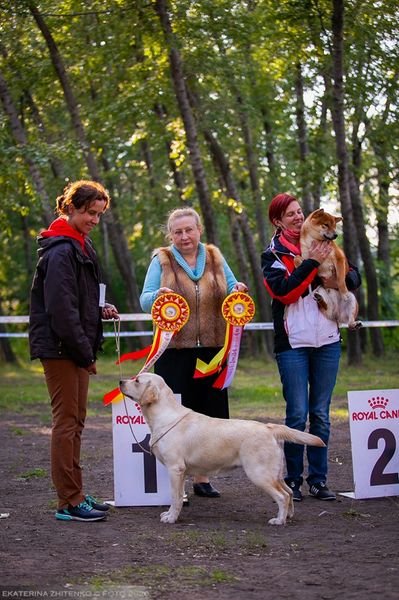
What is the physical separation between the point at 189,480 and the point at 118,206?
66.3 feet

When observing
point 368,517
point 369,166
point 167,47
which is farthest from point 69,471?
point 369,166

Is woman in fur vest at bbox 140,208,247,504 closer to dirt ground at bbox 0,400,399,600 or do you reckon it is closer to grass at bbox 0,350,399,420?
dirt ground at bbox 0,400,399,600

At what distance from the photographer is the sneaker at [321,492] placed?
6.77 metres

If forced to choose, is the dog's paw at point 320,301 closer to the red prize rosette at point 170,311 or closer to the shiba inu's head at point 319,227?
the shiba inu's head at point 319,227

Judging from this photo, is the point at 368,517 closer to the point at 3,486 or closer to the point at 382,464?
the point at 382,464

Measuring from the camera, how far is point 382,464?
679cm

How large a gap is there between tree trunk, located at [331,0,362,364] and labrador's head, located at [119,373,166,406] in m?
10.6

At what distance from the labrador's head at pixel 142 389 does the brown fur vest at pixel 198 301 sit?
2.09 ft

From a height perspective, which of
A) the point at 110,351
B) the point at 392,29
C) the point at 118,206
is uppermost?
the point at 392,29

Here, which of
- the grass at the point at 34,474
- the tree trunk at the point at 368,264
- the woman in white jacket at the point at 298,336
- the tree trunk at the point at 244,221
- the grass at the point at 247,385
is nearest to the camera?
the woman in white jacket at the point at 298,336

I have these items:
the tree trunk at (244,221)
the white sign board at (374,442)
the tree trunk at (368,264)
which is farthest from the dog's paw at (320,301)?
the tree trunk at (244,221)

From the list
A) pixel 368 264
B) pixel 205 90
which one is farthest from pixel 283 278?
pixel 205 90

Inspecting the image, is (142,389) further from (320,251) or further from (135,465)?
(320,251)

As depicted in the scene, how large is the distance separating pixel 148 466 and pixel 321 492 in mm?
1249
